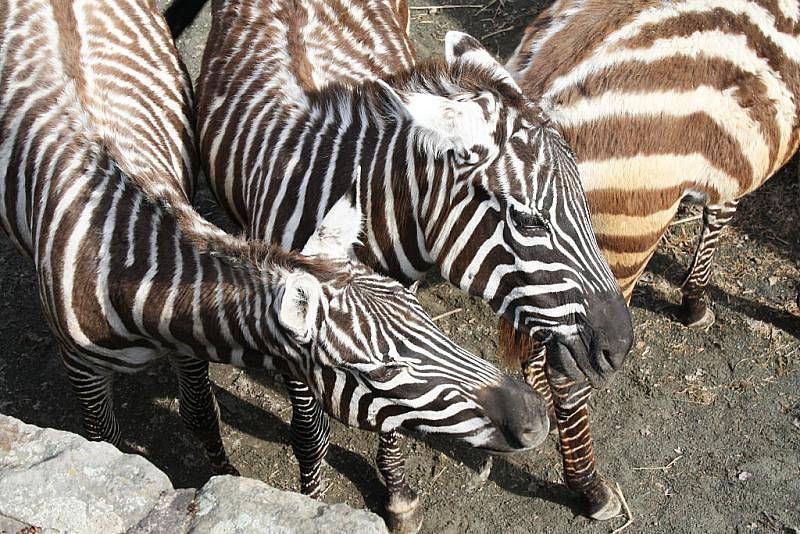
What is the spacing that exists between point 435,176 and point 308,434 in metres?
1.84

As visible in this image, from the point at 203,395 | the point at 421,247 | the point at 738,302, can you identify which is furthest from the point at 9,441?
the point at 738,302

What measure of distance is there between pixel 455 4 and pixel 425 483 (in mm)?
5412

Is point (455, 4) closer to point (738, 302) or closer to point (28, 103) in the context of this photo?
point (738, 302)

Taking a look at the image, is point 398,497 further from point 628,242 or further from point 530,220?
point 530,220

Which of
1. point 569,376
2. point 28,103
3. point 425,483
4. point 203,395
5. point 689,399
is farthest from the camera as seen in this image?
point 689,399

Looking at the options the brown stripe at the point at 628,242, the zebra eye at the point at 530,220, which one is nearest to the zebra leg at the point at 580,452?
the brown stripe at the point at 628,242

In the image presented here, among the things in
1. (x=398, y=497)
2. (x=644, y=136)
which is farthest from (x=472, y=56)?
(x=398, y=497)

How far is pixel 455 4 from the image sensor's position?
28.8 ft

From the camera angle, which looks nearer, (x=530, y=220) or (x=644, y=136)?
(x=530, y=220)

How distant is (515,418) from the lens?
338cm

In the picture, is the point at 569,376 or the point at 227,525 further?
the point at 569,376

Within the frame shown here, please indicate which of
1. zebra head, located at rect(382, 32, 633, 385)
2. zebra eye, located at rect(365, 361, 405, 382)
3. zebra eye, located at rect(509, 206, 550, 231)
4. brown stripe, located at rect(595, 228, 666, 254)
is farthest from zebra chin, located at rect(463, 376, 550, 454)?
brown stripe, located at rect(595, 228, 666, 254)

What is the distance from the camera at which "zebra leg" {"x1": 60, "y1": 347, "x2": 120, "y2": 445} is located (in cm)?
445

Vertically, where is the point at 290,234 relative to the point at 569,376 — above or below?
above
